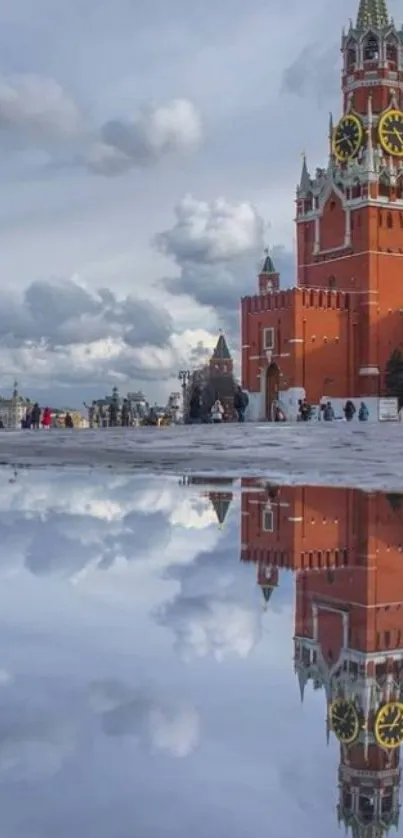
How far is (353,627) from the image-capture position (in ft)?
10.5

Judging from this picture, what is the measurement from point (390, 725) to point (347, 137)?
58982 millimetres

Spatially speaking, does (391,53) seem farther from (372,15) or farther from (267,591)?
(267,591)

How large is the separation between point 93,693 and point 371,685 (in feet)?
2.35

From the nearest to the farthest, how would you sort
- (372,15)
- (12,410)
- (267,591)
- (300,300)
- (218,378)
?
(267,591) < (300,300) < (372,15) < (218,378) < (12,410)

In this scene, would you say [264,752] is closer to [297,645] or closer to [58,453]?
[297,645]

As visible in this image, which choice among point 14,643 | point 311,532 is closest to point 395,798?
point 14,643

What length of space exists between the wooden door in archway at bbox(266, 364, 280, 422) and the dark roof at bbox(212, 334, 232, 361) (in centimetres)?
5886

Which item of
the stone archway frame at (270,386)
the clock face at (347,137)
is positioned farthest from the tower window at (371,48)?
the stone archway frame at (270,386)

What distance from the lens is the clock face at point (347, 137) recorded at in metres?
57.3

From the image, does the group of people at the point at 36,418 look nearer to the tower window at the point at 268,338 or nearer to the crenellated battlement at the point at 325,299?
the tower window at the point at 268,338

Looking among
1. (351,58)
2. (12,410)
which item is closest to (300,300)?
(351,58)

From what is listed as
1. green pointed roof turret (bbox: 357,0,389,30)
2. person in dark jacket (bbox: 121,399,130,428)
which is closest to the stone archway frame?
person in dark jacket (bbox: 121,399,130,428)

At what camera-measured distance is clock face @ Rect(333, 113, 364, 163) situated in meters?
57.3

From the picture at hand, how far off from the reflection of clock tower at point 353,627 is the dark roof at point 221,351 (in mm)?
110054
